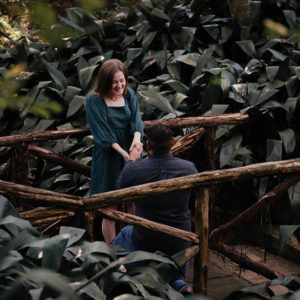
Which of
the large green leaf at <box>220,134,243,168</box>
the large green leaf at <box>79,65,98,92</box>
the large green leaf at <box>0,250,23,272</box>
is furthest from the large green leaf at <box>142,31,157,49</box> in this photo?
the large green leaf at <box>0,250,23,272</box>

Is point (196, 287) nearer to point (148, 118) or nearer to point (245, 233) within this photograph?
point (245, 233)

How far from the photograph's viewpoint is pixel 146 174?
11.2 ft

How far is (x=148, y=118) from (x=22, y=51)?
8.02ft

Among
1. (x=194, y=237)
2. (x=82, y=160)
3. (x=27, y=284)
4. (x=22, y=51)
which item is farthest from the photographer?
(x=22, y=51)

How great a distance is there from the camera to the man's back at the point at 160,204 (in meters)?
3.37

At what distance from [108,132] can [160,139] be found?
3.40ft

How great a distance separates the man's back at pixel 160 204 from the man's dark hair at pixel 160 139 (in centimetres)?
3

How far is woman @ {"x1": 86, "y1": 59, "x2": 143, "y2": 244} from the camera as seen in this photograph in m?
4.30

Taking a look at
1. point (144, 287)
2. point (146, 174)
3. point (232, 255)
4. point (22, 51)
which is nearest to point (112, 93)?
point (146, 174)

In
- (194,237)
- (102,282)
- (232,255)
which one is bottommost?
(232,255)

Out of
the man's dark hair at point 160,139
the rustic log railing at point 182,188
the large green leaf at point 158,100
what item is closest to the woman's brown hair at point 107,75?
the man's dark hair at point 160,139

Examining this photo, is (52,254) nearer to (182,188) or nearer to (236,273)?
(182,188)

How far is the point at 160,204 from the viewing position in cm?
336

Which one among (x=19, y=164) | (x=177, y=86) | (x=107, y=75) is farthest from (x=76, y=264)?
(x=177, y=86)
